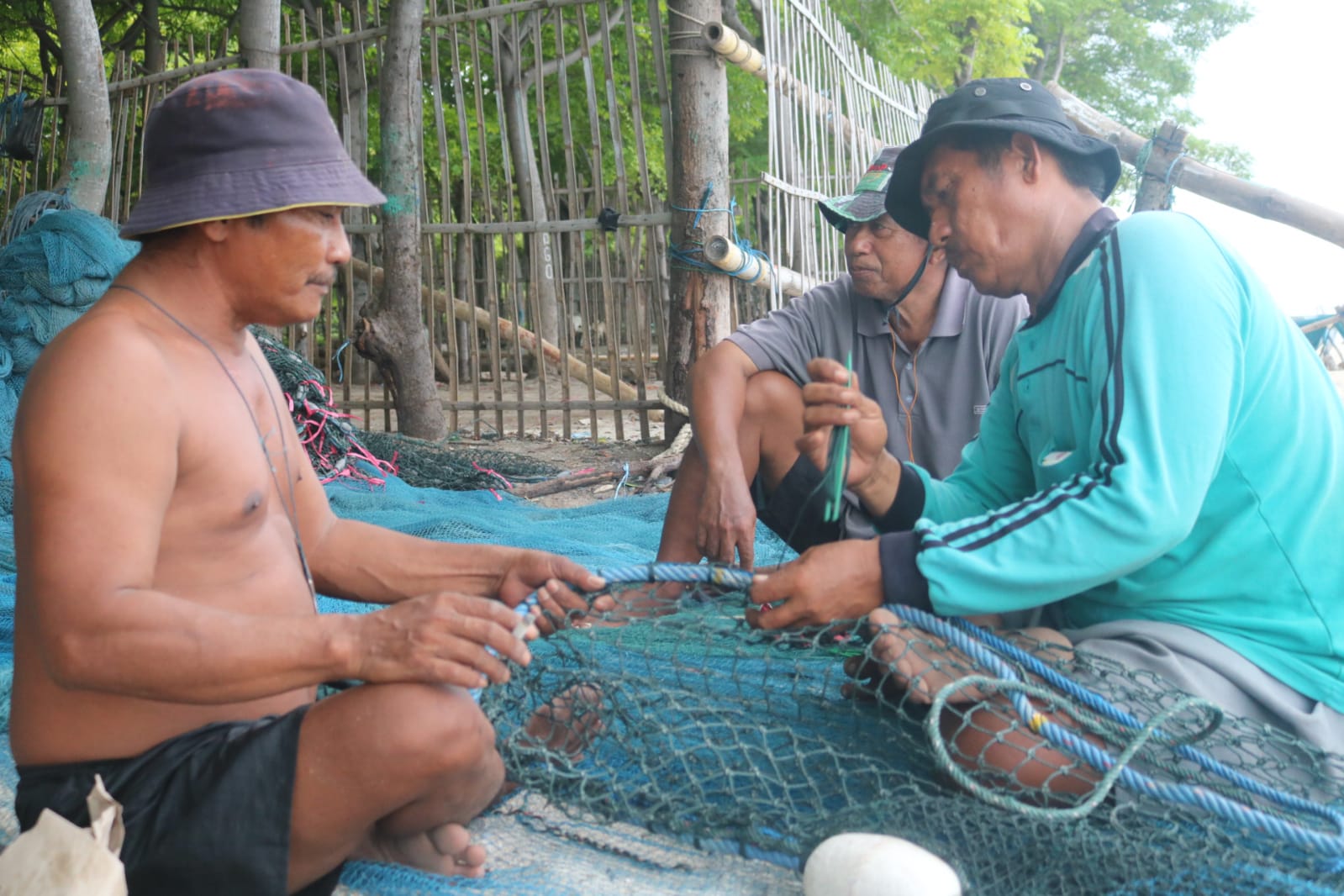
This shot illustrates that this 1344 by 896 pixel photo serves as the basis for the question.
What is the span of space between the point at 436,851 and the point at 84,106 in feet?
18.5

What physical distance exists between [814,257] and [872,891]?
6015mm

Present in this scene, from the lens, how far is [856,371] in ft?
11.9

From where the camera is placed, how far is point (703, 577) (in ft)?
7.09

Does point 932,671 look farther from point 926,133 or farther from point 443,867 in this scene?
point 926,133

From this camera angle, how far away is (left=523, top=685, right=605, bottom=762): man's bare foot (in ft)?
7.15

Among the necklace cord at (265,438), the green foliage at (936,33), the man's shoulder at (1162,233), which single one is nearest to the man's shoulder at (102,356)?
the necklace cord at (265,438)

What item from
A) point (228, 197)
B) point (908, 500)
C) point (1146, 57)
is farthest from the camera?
point (1146, 57)

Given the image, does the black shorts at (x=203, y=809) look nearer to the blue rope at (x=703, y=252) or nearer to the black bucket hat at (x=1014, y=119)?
the black bucket hat at (x=1014, y=119)

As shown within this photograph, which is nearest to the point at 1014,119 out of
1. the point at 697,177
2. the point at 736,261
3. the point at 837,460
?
the point at 837,460

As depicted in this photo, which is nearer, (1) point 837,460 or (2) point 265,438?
(2) point 265,438

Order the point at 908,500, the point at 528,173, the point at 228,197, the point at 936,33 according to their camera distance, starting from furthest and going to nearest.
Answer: the point at 936,33
the point at 528,173
the point at 908,500
the point at 228,197

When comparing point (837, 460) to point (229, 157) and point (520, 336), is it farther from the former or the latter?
point (520, 336)

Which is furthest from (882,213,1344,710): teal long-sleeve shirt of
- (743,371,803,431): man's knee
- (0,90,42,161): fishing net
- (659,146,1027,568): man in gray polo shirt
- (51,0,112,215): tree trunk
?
(0,90,42,161): fishing net

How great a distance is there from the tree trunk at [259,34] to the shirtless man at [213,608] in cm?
577
